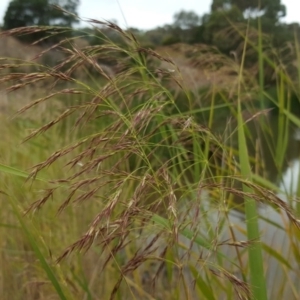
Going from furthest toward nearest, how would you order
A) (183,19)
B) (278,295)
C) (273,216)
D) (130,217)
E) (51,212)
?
(183,19)
(273,216)
(51,212)
(278,295)
(130,217)

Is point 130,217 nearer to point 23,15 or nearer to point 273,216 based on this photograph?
point 273,216

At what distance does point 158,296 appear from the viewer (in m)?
1.33

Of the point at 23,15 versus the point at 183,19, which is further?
the point at 23,15

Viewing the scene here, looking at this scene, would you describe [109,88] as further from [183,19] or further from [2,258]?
[183,19]

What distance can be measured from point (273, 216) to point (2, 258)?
891 millimetres

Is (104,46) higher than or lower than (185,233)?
higher

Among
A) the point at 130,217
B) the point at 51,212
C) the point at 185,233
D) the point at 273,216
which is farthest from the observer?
the point at 273,216

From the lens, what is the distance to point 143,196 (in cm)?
65

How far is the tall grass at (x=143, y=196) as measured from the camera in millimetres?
615

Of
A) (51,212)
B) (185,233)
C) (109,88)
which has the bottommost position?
(51,212)

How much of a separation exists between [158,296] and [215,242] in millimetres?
761

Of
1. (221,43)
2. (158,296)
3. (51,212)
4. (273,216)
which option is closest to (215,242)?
(158,296)

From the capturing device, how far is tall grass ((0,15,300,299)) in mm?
615

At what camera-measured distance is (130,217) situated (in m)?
0.60
